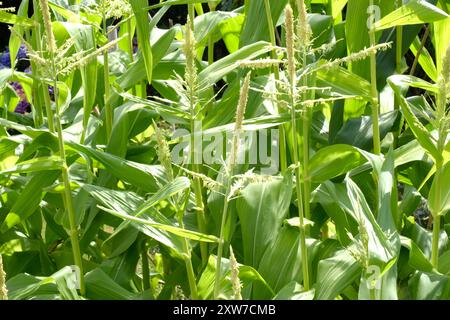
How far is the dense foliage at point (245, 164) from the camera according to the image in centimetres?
117

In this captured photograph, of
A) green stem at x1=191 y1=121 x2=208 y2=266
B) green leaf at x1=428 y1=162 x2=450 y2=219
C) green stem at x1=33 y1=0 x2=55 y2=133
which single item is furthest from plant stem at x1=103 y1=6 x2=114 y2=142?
green leaf at x1=428 y1=162 x2=450 y2=219

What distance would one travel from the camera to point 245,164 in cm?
145

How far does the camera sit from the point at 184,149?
1.50 metres

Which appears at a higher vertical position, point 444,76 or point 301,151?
point 444,76

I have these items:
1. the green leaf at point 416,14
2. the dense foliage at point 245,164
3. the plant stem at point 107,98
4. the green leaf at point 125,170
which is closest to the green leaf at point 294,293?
the dense foliage at point 245,164

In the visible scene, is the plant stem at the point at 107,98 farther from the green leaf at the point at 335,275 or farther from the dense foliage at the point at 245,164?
the green leaf at the point at 335,275

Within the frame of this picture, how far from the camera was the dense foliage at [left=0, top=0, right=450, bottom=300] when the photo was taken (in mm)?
1175

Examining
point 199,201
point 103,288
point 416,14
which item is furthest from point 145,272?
point 416,14

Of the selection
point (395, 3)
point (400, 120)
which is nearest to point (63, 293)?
point (400, 120)

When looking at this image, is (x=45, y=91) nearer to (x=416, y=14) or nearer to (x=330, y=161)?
(x=330, y=161)

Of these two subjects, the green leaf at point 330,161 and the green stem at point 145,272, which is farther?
the green stem at point 145,272

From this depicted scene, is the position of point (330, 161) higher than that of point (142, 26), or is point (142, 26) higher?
point (142, 26)
